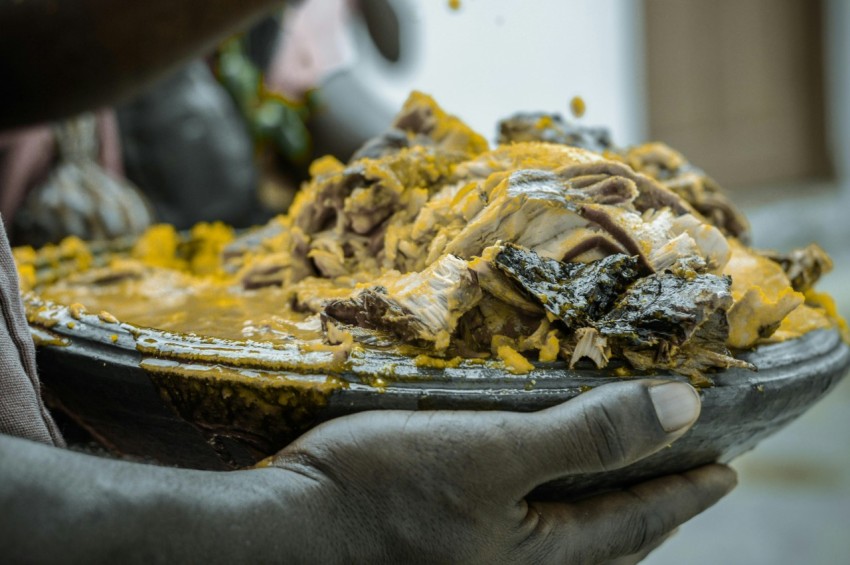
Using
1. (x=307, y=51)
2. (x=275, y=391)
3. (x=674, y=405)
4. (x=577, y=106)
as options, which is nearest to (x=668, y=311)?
(x=674, y=405)

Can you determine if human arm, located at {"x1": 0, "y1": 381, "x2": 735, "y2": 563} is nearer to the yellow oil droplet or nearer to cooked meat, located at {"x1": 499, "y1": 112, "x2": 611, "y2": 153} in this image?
cooked meat, located at {"x1": 499, "y1": 112, "x2": 611, "y2": 153}

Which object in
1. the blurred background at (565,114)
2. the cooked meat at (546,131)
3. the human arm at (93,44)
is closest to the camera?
the cooked meat at (546,131)

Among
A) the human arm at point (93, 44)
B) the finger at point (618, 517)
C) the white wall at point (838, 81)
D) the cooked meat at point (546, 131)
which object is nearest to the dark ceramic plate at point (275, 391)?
the finger at point (618, 517)

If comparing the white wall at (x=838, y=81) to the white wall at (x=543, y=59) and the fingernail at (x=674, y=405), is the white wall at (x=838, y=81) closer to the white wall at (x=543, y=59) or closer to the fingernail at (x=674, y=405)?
the white wall at (x=543, y=59)

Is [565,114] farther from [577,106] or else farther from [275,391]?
[275,391]

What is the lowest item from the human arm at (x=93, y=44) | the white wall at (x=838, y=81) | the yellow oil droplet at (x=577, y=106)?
the white wall at (x=838, y=81)

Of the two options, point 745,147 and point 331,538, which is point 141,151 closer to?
point 331,538
